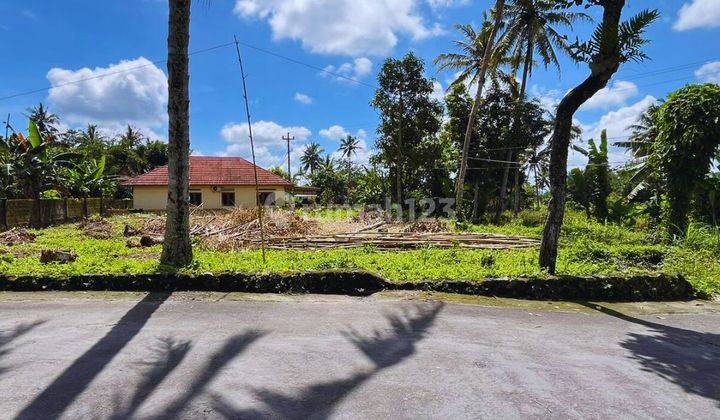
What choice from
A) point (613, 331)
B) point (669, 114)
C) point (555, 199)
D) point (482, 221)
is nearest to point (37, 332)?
point (613, 331)

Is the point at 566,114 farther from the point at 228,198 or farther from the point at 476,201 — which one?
the point at 228,198

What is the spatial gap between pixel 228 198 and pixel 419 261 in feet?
71.2

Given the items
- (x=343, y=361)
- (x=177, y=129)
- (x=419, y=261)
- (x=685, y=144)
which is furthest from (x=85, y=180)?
(x=685, y=144)

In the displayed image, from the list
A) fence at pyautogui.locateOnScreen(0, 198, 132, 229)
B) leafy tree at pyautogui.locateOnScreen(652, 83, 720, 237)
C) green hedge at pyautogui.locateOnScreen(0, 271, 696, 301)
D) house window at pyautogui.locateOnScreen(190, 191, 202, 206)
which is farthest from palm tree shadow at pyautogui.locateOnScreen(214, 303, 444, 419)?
house window at pyautogui.locateOnScreen(190, 191, 202, 206)

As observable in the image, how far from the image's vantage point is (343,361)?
4246 mm

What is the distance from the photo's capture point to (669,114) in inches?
566

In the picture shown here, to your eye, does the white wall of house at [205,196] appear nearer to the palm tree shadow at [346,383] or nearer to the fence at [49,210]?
the fence at [49,210]

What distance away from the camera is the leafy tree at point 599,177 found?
2340 cm

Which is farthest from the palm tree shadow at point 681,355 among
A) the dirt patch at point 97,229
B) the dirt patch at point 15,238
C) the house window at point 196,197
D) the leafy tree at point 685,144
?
the house window at point 196,197

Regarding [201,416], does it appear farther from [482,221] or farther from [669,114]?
[482,221]

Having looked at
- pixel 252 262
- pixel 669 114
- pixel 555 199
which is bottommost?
pixel 252 262

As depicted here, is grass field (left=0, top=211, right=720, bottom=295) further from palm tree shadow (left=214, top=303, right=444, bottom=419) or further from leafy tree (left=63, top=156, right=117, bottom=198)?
leafy tree (left=63, top=156, right=117, bottom=198)

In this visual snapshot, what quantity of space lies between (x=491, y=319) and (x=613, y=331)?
1.45m

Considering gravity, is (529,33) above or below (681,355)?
above
